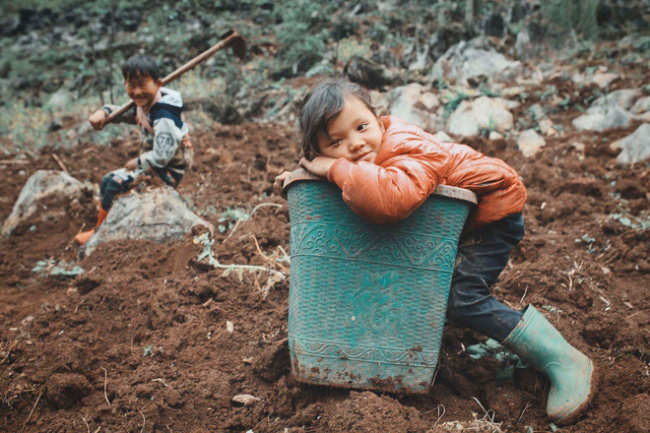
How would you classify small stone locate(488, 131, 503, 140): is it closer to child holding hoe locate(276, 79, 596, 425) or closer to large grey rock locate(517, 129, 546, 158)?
large grey rock locate(517, 129, 546, 158)

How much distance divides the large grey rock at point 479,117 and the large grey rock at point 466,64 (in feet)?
3.05

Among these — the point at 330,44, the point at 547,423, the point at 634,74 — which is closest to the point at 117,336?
the point at 547,423

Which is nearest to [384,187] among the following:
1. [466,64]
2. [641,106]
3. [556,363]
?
[556,363]

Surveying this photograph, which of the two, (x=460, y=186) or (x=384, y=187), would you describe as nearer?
(x=384, y=187)

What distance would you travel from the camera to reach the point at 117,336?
223 centimetres

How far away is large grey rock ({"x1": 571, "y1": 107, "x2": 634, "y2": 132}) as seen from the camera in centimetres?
460

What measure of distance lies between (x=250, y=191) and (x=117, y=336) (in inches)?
72.9

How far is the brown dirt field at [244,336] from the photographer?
66.2 inches

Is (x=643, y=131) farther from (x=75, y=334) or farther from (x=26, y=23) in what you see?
(x=26, y=23)

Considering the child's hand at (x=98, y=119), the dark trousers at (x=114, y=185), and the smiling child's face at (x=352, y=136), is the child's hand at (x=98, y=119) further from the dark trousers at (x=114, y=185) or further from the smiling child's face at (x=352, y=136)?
the smiling child's face at (x=352, y=136)

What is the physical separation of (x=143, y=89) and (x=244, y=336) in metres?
1.97

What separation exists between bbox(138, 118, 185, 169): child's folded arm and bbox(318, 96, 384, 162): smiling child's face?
6.38 feet

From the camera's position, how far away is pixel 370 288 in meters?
1.59

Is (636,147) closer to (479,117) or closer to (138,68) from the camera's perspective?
(479,117)
